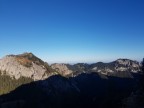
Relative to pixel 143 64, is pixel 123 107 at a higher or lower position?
lower

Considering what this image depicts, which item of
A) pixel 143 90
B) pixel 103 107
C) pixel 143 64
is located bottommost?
pixel 103 107

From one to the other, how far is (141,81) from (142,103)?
34697 millimetres

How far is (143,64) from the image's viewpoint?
149000 mm

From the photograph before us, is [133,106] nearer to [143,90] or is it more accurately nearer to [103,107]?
[143,90]

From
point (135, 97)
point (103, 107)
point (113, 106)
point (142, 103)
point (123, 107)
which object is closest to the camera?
point (142, 103)

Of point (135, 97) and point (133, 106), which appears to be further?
point (135, 97)

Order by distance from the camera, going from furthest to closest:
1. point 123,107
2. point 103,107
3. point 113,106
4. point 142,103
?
1. point 103,107
2. point 113,106
3. point 123,107
4. point 142,103

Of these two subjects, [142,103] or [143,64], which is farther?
[143,64]

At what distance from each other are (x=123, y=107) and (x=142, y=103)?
433 inches

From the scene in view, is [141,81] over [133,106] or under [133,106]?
over

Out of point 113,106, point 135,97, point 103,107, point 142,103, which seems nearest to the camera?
point 142,103

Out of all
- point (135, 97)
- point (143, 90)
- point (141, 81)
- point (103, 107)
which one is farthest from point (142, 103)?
point (103, 107)

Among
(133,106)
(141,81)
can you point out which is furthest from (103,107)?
(133,106)

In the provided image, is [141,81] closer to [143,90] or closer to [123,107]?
[143,90]
